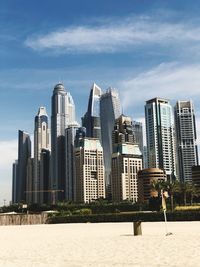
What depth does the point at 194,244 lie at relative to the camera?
22266mm

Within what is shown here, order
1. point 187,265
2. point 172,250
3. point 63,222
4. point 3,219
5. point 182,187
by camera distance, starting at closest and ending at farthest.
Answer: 1. point 187,265
2. point 172,250
3. point 63,222
4. point 3,219
5. point 182,187

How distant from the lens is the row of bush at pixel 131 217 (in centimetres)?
5303

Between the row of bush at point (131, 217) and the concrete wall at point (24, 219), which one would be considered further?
the concrete wall at point (24, 219)

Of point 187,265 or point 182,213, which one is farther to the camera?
point 182,213

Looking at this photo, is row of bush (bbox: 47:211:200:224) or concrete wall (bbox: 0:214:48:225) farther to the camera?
concrete wall (bbox: 0:214:48:225)

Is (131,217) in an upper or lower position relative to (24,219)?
upper

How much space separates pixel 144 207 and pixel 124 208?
10.7 m

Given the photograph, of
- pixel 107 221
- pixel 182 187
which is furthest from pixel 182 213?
pixel 182 187

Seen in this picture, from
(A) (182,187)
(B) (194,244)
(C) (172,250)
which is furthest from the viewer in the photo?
(A) (182,187)

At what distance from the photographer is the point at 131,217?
195ft

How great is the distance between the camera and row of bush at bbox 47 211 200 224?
174 feet

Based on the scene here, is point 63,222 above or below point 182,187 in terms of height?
below

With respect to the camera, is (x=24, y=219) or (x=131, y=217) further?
(x=24, y=219)

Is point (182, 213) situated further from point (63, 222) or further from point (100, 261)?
point (100, 261)
